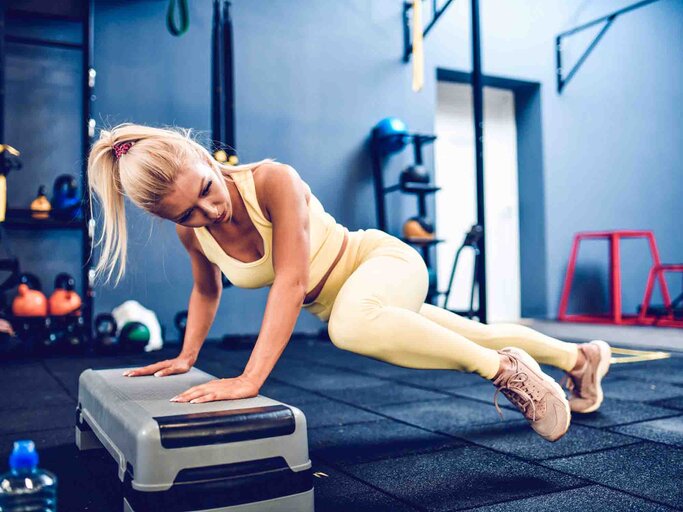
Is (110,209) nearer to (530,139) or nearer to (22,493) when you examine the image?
(22,493)

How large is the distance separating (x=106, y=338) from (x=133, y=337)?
5.3 inches

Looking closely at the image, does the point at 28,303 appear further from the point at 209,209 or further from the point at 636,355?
the point at 636,355

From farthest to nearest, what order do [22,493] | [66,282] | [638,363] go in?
[66,282] < [638,363] < [22,493]

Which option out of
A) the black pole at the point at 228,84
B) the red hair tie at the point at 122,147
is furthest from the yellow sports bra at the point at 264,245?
the black pole at the point at 228,84

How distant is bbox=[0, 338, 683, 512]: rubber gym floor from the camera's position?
3.63 ft

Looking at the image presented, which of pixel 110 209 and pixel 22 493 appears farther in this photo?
pixel 110 209

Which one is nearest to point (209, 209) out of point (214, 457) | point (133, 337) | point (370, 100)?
point (214, 457)

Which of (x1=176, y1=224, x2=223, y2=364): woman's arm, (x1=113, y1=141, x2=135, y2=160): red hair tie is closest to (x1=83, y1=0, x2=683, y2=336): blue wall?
(x1=176, y1=224, x2=223, y2=364): woman's arm

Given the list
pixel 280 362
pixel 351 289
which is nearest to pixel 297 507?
pixel 351 289

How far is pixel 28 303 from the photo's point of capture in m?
3.26

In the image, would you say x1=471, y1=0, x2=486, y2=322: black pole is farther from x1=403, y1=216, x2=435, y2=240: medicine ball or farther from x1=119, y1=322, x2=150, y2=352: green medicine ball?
x1=119, y1=322, x2=150, y2=352: green medicine ball

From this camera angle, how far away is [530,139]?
17.1 ft

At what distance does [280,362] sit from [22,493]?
2.09m

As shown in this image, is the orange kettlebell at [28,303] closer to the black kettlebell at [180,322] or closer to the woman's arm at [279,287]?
the black kettlebell at [180,322]
